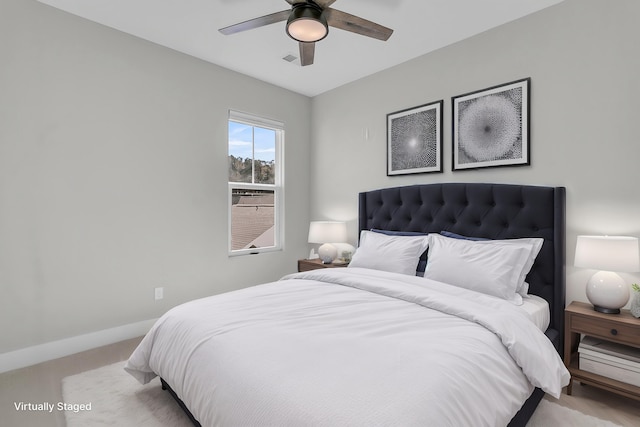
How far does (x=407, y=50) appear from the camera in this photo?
3.14m

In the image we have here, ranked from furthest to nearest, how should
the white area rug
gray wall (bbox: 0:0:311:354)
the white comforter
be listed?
gray wall (bbox: 0:0:311:354) → the white area rug → the white comforter

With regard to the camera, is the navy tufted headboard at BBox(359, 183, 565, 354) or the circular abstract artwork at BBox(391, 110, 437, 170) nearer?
the navy tufted headboard at BBox(359, 183, 565, 354)

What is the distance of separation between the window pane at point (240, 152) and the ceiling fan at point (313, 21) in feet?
5.55

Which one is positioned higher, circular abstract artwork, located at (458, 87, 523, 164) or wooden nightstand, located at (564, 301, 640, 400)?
circular abstract artwork, located at (458, 87, 523, 164)

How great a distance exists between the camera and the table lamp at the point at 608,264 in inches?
76.0

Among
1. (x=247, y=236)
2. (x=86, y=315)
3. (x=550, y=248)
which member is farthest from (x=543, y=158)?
(x=86, y=315)

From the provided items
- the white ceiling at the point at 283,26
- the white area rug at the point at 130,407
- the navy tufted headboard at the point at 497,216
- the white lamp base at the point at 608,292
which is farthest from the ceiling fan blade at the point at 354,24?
the white area rug at the point at 130,407

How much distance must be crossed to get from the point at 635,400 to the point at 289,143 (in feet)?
12.2

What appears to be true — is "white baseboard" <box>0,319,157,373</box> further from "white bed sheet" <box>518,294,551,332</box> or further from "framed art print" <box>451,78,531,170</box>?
"framed art print" <box>451,78,531,170</box>

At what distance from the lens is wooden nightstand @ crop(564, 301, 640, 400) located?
74.1 inches

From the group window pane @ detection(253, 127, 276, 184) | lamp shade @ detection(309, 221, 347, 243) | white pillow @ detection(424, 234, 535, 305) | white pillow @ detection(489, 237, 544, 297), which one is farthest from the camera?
window pane @ detection(253, 127, 276, 184)

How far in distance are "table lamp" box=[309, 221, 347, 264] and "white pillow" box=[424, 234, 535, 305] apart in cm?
132

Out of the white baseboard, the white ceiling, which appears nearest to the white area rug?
the white baseboard

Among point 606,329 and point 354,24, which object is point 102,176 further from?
point 606,329
